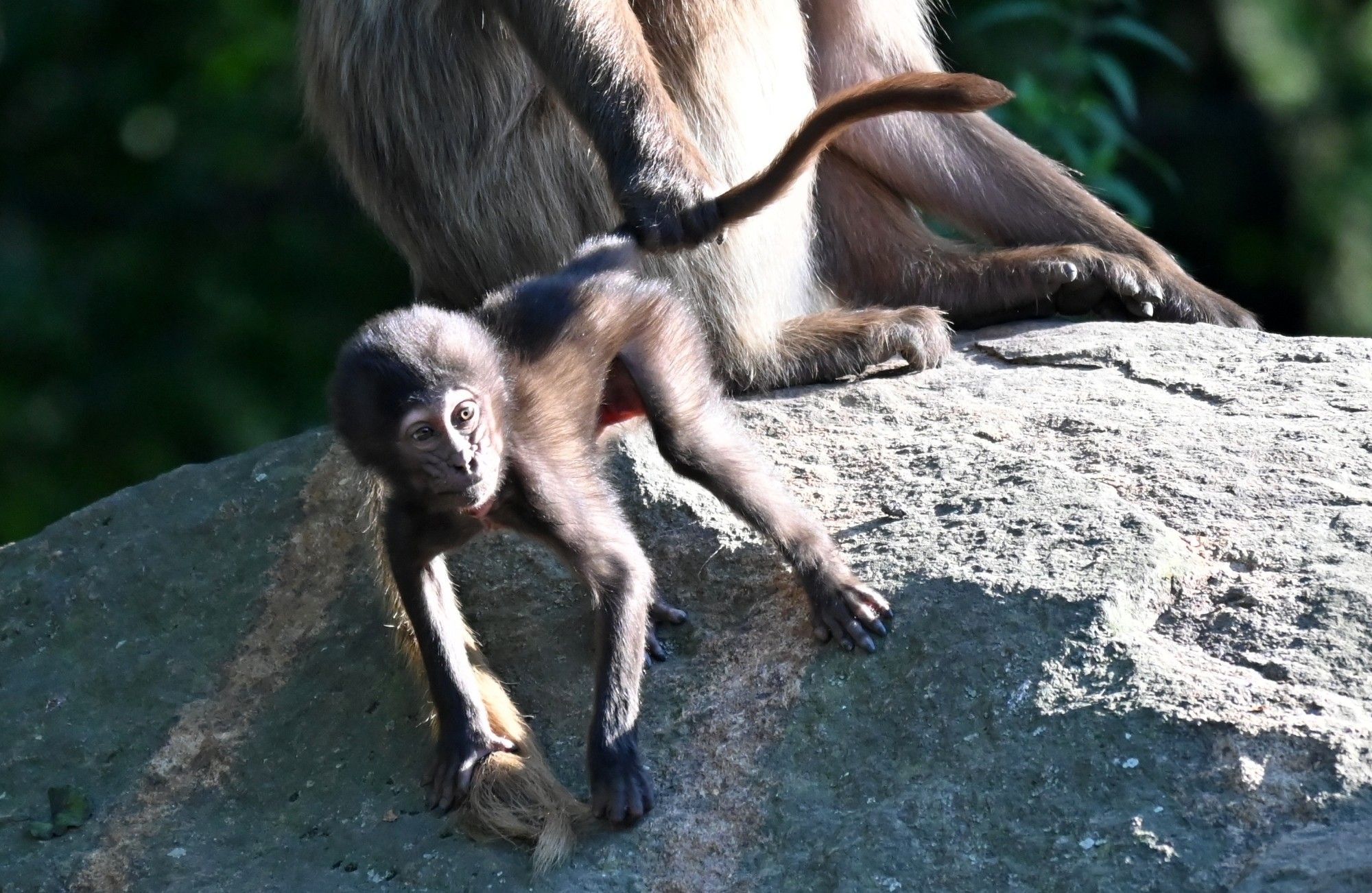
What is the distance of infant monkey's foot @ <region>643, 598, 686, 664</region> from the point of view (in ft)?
10.9

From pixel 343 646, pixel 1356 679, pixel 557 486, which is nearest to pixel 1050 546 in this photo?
pixel 1356 679

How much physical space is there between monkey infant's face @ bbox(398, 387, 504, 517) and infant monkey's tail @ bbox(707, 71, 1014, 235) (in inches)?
33.9

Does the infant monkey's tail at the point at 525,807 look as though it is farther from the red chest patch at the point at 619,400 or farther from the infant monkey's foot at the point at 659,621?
the red chest patch at the point at 619,400

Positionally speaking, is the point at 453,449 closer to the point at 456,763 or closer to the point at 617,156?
the point at 456,763

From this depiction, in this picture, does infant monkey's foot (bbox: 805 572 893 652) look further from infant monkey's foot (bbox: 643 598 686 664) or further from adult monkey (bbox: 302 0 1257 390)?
adult monkey (bbox: 302 0 1257 390)

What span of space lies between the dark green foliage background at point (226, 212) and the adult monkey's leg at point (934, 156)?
1.71 metres

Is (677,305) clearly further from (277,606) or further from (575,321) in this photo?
(277,606)

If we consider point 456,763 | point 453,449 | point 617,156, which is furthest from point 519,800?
point 617,156

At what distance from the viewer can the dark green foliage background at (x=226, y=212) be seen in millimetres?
7104

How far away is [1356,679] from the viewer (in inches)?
110

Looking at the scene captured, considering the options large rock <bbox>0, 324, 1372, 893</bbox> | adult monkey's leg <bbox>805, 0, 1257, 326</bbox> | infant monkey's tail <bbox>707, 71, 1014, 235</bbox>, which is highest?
infant monkey's tail <bbox>707, 71, 1014, 235</bbox>

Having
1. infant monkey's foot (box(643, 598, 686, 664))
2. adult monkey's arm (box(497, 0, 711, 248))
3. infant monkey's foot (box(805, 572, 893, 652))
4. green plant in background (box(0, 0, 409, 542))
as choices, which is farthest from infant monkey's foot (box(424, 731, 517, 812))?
green plant in background (box(0, 0, 409, 542))

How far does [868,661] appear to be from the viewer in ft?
10.1

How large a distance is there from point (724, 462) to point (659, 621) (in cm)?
36
